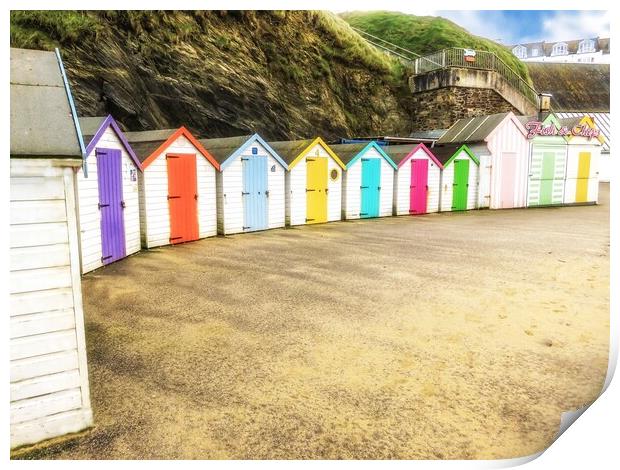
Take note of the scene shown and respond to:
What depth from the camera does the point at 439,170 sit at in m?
19.6

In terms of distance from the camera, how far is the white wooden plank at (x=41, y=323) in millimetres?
3445

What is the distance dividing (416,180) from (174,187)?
Answer: 10.1 metres

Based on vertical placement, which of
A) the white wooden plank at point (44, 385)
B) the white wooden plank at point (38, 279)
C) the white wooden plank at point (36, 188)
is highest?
the white wooden plank at point (36, 188)

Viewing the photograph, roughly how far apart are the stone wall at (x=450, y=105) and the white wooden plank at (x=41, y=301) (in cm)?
2885

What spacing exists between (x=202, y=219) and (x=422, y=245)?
18.4ft

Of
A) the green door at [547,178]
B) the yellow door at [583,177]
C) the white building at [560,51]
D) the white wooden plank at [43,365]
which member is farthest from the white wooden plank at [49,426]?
the white building at [560,51]

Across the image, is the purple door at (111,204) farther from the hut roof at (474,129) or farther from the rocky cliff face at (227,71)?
the hut roof at (474,129)

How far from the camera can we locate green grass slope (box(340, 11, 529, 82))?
118ft

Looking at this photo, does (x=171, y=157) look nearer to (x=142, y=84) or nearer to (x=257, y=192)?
(x=257, y=192)

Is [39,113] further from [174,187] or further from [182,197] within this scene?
[182,197]

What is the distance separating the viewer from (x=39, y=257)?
3.45m

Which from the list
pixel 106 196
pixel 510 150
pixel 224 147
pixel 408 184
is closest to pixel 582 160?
pixel 510 150

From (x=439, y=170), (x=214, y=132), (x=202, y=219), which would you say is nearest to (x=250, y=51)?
(x=214, y=132)

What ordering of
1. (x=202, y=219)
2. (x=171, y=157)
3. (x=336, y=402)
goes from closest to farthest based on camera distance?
(x=336, y=402) → (x=171, y=157) → (x=202, y=219)
